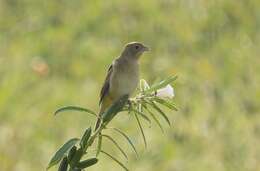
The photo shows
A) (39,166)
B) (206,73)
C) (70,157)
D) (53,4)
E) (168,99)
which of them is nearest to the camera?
(70,157)

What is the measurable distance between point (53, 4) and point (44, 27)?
2.21 feet

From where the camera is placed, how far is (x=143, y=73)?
7.58 m

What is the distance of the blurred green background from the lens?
671 centimetres

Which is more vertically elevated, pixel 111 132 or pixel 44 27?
pixel 44 27

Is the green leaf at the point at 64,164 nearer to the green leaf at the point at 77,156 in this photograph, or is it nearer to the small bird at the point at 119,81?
the green leaf at the point at 77,156

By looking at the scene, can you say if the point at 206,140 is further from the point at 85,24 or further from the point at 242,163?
the point at 85,24

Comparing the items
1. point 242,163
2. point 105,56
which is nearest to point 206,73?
point 105,56

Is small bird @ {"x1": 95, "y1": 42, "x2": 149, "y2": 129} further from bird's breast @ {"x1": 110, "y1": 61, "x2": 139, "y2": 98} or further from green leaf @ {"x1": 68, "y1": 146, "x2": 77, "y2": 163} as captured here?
green leaf @ {"x1": 68, "y1": 146, "x2": 77, "y2": 163}

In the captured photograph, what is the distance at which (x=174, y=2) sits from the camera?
9195mm

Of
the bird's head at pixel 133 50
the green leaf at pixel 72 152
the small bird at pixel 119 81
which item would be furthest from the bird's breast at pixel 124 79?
the green leaf at pixel 72 152

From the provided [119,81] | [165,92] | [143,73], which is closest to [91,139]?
[165,92]

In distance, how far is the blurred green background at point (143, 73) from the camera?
6711 mm

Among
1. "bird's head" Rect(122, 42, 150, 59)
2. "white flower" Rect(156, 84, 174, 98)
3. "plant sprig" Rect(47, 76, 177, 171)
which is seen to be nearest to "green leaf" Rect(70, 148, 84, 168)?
"plant sprig" Rect(47, 76, 177, 171)

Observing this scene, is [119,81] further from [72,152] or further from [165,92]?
[72,152]
